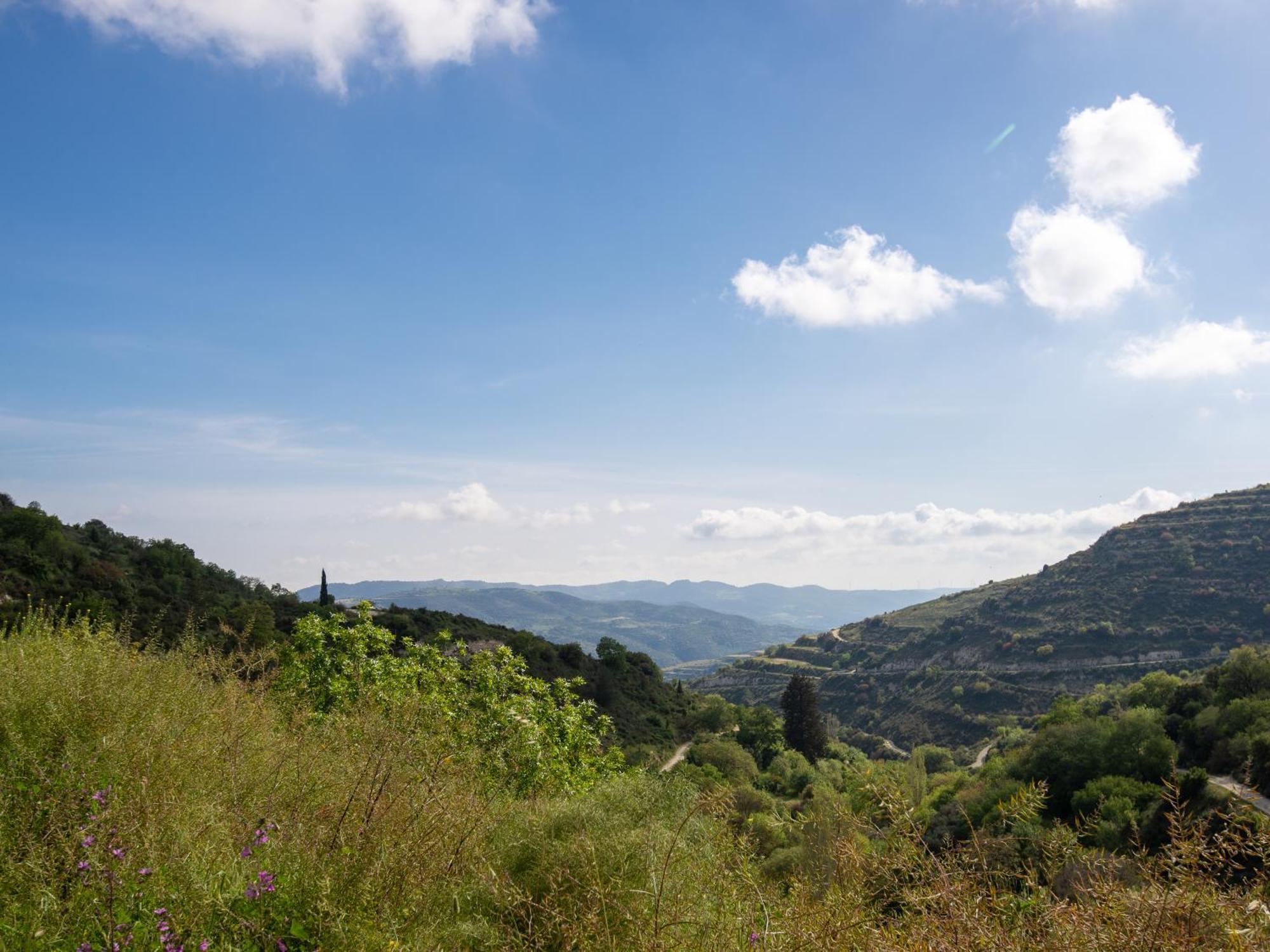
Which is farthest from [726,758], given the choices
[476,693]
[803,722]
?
[476,693]

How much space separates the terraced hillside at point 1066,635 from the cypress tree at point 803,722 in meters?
25.3

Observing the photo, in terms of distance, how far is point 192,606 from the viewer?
2605cm

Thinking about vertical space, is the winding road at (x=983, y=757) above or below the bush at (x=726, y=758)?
below

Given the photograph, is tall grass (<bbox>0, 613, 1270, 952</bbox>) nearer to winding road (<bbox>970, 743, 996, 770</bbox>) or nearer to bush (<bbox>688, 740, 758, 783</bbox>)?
bush (<bbox>688, 740, 758, 783</bbox>)

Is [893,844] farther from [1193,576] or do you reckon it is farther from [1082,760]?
[1193,576]

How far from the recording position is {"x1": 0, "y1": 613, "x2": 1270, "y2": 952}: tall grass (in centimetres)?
276

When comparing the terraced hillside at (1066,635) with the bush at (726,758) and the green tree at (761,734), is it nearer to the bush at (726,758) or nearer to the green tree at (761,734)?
the green tree at (761,734)

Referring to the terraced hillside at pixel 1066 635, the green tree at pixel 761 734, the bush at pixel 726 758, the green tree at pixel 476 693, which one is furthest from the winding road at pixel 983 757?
the green tree at pixel 476 693

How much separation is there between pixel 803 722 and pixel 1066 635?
52.1 m

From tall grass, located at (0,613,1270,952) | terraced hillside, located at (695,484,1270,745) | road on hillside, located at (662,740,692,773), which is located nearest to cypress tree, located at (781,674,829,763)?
road on hillside, located at (662,740,692,773)

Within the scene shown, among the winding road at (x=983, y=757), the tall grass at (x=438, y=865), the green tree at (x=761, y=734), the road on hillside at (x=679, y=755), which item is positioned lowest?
the winding road at (x=983, y=757)

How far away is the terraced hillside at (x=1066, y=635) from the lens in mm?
79562

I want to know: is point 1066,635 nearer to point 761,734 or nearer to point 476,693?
point 761,734

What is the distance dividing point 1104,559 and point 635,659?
288ft
